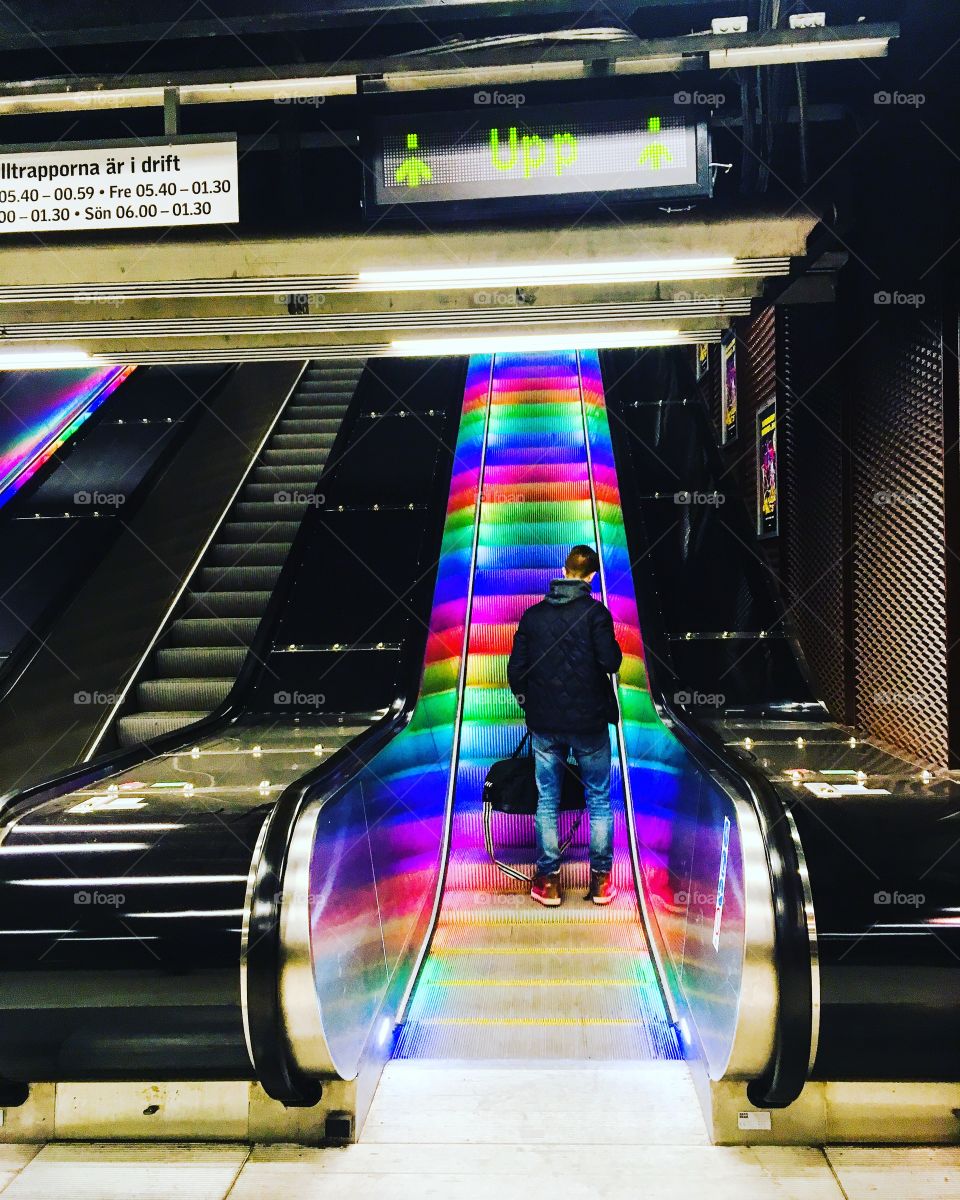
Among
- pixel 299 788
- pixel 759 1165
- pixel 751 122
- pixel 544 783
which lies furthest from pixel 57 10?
pixel 759 1165

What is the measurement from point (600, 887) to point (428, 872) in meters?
0.89

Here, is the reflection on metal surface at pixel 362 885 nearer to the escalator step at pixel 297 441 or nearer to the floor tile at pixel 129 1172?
the floor tile at pixel 129 1172

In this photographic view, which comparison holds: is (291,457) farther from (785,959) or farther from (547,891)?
(785,959)

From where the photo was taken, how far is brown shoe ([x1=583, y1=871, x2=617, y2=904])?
4.87m

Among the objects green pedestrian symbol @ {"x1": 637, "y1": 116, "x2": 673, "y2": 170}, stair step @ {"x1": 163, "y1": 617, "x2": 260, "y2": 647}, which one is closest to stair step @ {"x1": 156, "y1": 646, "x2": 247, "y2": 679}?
stair step @ {"x1": 163, "y1": 617, "x2": 260, "y2": 647}

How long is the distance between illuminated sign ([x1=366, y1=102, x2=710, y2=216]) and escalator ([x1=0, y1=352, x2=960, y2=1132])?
2.17m

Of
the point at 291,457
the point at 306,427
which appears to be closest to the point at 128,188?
the point at 291,457

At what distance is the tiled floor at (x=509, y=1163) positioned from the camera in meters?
2.55

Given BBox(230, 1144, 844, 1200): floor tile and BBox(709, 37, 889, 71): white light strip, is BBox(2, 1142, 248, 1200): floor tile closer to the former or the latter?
BBox(230, 1144, 844, 1200): floor tile

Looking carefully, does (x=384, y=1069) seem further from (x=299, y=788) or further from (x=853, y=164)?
(x=853, y=164)

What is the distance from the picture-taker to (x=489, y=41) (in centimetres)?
382

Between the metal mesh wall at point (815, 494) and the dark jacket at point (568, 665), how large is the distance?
5.55 feet

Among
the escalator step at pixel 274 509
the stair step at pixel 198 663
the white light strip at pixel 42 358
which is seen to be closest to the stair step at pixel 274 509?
the escalator step at pixel 274 509

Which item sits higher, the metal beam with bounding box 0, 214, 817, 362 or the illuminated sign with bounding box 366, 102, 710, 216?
the illuminated sign with bounding box 366, 102, 710, 216
